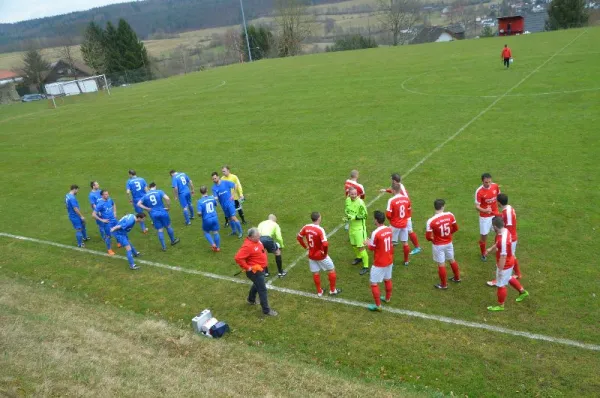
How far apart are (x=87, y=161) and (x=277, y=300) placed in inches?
734

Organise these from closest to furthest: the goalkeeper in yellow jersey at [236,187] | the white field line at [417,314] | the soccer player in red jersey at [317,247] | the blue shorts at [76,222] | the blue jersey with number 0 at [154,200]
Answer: the white field line at [417,314] → the soccer player in red jersey at [317,247] → the blue jersey with number 0 at [154,200] → the goalkeeper in yellow jersey at [236,187] → the blue shorts at [76,222]

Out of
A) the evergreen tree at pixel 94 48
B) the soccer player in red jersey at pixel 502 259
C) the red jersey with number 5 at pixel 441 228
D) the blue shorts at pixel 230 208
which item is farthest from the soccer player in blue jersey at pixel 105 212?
the evergreen tree at pixel 94 48

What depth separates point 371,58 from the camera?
49156 millimetres

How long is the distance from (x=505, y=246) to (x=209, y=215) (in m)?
7.38

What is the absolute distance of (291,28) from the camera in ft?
257

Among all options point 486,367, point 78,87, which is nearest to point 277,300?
point 486,367

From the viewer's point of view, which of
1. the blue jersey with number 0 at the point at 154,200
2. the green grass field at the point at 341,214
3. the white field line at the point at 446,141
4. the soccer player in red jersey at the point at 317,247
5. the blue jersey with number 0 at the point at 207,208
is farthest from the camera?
the blue jersey with number 0 at the point at 154,200

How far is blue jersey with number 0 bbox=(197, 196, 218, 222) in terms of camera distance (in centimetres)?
1238

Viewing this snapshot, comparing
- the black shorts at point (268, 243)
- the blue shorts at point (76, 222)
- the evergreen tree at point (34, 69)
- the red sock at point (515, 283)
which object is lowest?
the red sock at point (515, 283)

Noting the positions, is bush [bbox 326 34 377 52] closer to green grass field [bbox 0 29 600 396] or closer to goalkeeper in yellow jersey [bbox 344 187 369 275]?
green grass field [bbox 0 29 600 396]

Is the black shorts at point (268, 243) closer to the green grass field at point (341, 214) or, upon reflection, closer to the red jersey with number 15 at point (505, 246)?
the green grass field at point (341, 214)

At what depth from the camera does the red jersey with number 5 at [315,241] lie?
9.67 m

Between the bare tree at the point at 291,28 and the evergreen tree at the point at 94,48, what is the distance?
28.8 m

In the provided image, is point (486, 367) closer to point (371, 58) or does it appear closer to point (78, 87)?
point (371, 58)
